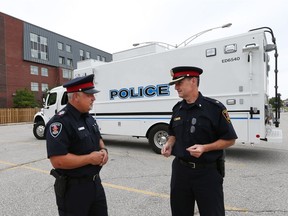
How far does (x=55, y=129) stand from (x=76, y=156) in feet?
0.92

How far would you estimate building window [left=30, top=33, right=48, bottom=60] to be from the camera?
124 feet

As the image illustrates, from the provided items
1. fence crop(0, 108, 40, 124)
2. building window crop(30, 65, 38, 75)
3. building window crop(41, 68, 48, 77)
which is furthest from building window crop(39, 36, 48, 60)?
fence crop(0, 108, 40, 124)

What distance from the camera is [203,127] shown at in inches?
86.4

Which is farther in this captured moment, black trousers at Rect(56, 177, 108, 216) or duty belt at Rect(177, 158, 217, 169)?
duty belt at Rect(177, 158, 217, 169)

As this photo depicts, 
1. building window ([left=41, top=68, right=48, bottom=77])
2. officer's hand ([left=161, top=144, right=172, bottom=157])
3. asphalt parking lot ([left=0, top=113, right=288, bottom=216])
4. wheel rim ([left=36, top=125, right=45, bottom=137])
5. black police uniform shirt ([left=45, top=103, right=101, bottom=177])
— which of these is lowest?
asphalt parking lot ([left=0, top=113, right=288, bottom=216])

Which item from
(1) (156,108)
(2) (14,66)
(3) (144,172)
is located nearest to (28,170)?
(3) (144,172)

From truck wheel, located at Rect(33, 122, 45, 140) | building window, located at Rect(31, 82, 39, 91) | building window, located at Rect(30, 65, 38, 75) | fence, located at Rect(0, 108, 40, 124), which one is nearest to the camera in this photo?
truck wheel, located at Rect(33, 122, 45, 140)

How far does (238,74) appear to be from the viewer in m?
5.89

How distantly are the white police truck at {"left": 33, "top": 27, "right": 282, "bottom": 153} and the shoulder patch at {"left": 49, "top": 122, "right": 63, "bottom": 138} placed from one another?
4981 millimetres

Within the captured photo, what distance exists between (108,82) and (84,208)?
6.46 metres

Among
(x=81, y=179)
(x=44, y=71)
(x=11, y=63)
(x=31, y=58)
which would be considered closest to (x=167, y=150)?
(x=81, y=179)

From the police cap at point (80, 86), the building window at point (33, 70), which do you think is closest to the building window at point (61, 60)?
the building window at point (33, 70)

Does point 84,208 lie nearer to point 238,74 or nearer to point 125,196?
point 125,196

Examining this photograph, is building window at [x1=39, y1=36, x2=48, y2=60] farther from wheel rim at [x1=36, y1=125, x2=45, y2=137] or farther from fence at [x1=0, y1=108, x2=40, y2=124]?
wheel rim at [x1=36, y1=125, x2=45, y2=137]
